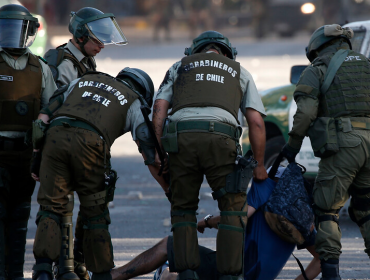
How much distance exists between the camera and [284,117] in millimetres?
7316

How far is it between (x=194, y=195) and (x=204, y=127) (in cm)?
47

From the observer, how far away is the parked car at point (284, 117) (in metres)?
6.75

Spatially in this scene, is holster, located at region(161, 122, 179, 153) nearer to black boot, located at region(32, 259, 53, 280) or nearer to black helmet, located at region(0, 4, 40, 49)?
black boot, located at region(32, 259, 53, 280)

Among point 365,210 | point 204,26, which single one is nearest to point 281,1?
point 204,26

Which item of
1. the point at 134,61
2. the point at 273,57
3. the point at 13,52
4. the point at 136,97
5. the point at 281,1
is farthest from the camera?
the point at 281,1

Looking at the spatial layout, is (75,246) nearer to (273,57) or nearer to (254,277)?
(254,277)

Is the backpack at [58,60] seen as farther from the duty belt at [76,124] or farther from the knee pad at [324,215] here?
the knee pad at [324,215]

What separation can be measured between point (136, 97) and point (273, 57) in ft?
66.4

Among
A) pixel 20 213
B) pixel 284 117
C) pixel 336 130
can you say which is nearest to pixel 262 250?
pixel 336 130

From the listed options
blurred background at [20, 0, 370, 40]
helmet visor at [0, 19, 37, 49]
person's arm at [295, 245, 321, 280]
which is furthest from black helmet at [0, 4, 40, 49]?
blurred background at [20, 0, 370, 40]

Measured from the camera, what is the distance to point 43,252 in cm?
404

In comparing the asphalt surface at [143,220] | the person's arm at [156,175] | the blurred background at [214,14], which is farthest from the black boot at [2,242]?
the blurred background at [214,14]

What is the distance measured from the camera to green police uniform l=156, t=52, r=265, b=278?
13.8ft

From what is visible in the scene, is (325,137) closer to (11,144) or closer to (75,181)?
(75,181)
